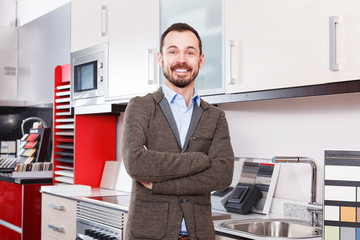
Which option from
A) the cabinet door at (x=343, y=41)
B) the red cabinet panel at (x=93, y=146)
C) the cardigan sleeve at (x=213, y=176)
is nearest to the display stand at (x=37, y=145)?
the red cabinet panel at (x=93, y=146)

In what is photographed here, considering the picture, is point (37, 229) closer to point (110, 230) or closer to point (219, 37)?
point (110, 230)

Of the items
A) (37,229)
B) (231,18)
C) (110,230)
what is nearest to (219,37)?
(231,18)

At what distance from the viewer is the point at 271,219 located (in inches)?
93.1

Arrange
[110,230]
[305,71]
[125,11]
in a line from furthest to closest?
[125,11] → [110,230] → [305,71]

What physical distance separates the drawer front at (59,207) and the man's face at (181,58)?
176 cm

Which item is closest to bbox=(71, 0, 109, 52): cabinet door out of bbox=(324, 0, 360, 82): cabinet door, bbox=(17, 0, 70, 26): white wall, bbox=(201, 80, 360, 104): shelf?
bbox=(17, 0, 70, 26): white wall

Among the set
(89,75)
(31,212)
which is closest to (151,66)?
(89,75)

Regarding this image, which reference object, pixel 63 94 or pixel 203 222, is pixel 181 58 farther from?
pixel 63 94

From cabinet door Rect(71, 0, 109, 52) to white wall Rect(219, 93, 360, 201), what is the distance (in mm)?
1137

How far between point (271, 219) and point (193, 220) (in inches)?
33.0

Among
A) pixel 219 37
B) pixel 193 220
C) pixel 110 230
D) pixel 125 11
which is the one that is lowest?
pixel 110 230

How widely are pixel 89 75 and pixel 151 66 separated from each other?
818 mm

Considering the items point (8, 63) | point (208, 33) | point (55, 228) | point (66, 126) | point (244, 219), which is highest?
point (8, 63)

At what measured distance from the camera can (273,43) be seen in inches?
82.8
